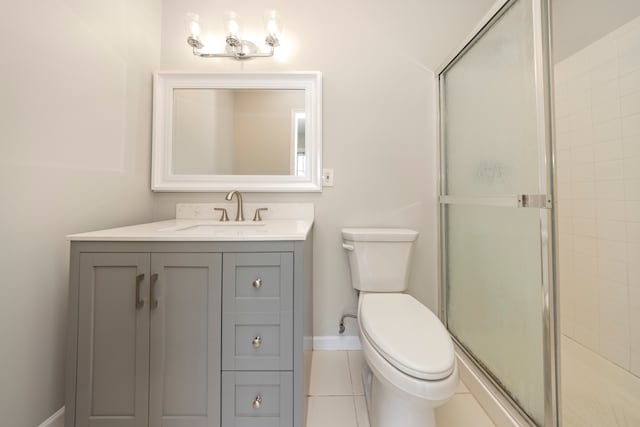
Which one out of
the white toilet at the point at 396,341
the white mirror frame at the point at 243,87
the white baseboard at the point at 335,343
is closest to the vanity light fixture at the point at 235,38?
the white mirror frame at the point at 243,87

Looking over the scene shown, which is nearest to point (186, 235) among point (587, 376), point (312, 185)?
point (312, 185)

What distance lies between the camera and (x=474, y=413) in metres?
1.07

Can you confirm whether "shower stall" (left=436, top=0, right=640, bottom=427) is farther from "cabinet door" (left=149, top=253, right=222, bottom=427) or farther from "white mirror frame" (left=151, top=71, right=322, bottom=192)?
"cabinet door" (left=149, top=253, right=222, bottom=427)

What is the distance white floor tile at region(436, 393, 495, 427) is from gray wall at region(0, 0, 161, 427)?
150 cm

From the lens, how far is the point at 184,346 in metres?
0.83

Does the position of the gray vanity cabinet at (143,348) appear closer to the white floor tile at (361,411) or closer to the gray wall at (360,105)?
the white floor tile at (361,411)

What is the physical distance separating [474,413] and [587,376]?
71 centimetres

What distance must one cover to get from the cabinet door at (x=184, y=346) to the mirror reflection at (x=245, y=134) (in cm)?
81

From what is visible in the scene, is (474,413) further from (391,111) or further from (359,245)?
(391,111)

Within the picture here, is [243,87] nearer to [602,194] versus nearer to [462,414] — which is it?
[462,414]

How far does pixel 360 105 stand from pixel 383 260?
95 centimetres

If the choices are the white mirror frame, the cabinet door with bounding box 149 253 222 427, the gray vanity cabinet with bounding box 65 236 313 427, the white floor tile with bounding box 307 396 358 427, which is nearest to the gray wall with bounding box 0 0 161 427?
the gray vanity cabinet with bounding box 65 236 313 427

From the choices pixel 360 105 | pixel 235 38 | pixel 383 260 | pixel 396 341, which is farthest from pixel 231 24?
pixel 396 341

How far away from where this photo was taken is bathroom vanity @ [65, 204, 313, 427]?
83cm
